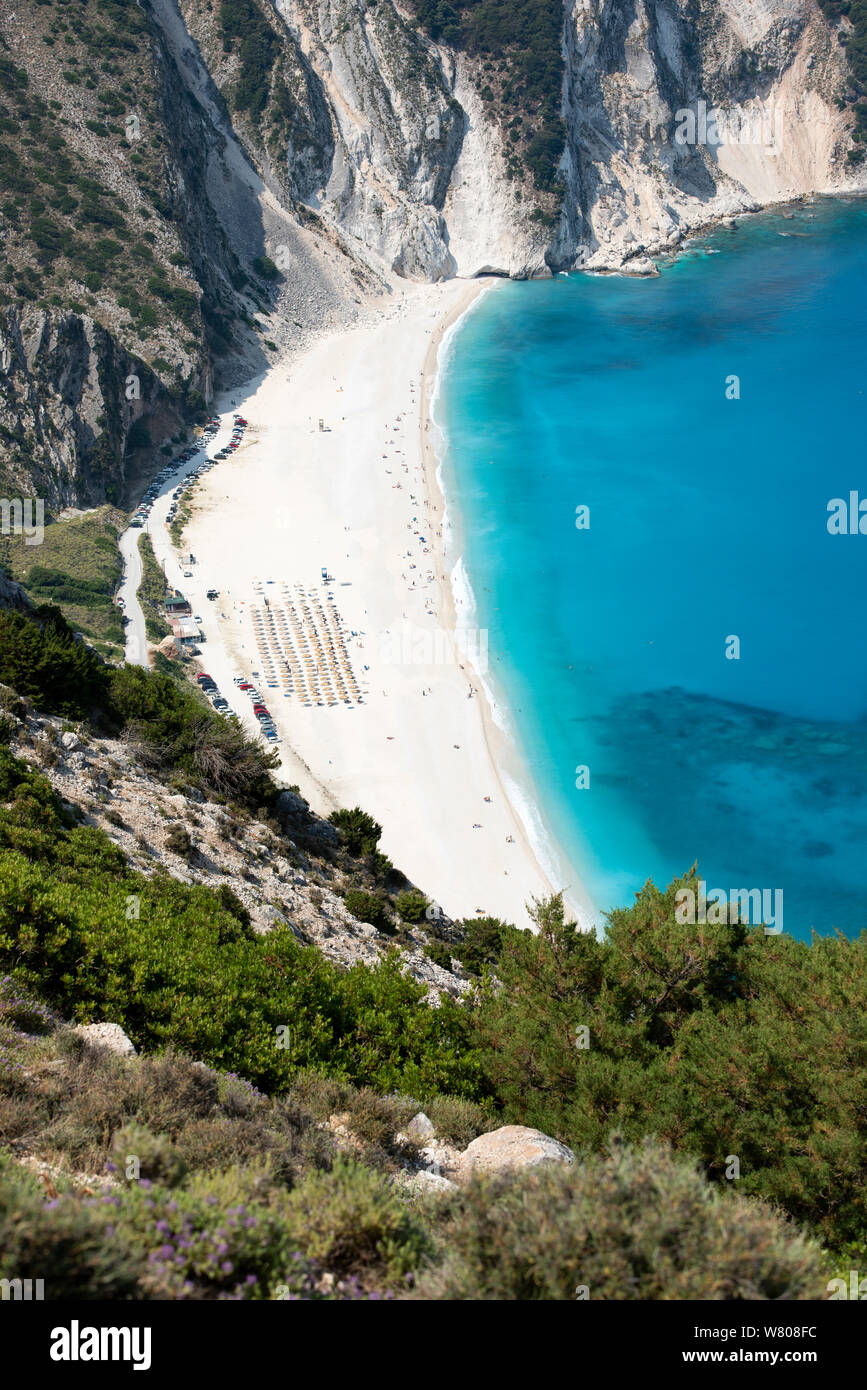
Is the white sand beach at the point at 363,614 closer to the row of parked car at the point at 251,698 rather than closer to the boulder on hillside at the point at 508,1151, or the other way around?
the row of parked car at the point at 251,698

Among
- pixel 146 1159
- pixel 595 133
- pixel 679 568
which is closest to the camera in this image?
pixel 146 1159

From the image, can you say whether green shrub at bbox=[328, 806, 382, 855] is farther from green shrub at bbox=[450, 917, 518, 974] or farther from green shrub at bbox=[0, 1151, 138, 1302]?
green shrub at bbox=[0, 1151, 138, 1302]

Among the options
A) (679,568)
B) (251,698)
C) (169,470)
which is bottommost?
(251,698)

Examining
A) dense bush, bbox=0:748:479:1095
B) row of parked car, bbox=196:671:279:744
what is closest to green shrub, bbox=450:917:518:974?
dense bush, bbox=0:748:479:1095

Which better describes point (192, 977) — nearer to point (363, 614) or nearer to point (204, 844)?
point (204, 844)

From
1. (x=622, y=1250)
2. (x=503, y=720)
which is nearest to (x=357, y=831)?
(x=503, y=720)
